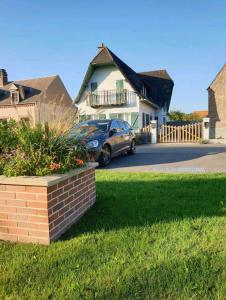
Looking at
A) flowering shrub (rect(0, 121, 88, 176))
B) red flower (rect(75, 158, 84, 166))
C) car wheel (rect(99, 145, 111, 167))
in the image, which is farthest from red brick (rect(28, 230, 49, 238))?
car wheel (rect(99, 145, 111, 167))

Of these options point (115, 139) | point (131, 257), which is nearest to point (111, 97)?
point (115, 139)

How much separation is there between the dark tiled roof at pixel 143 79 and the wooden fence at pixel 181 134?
4253 millimetres

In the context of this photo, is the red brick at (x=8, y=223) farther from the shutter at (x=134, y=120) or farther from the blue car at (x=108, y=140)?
the shutter at (x=134, y=120)

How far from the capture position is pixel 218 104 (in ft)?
75.4

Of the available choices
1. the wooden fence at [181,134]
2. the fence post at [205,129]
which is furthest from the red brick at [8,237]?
the fence post at [205,129]

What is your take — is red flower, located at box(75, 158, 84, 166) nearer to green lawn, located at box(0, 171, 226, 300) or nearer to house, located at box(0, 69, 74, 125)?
green lawn, located at box(0, 171, 226, 300)

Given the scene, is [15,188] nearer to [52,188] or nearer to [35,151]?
[52,188]

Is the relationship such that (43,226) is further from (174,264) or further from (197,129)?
(197,129)

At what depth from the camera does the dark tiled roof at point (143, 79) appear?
2328cm

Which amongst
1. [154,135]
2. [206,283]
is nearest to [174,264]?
[206,283]

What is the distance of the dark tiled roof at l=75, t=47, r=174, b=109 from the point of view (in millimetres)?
23281

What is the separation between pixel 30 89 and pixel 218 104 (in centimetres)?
2057

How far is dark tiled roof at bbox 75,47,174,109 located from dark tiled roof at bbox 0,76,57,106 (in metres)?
7.76

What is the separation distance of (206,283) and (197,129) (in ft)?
63.2
